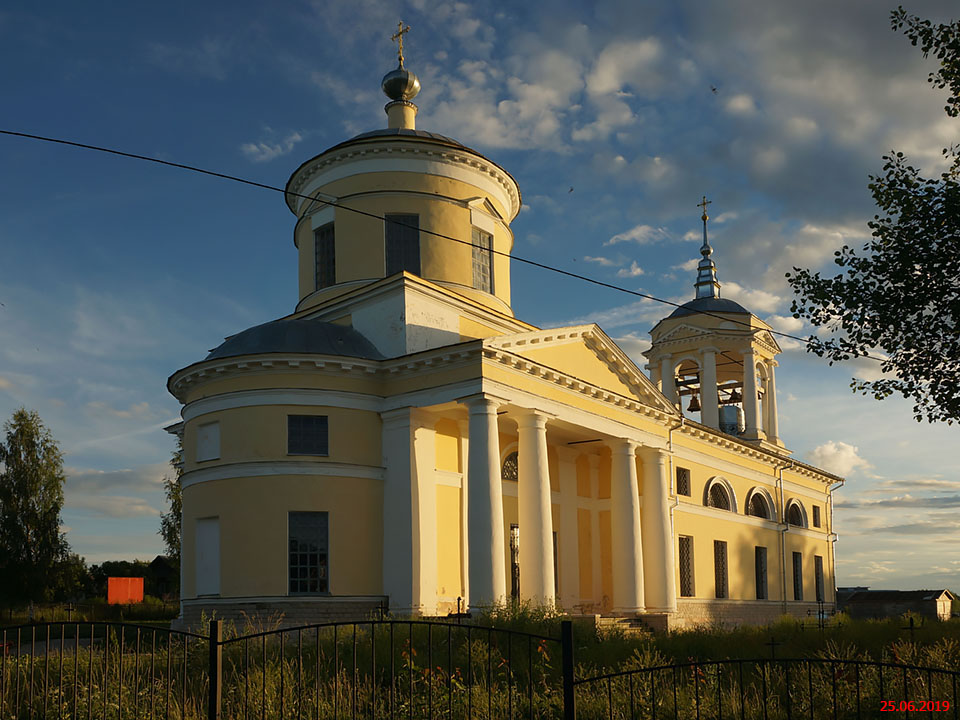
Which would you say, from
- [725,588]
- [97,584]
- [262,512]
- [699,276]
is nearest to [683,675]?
[262,512]

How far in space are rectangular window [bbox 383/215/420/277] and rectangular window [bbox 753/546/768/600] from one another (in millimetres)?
17114

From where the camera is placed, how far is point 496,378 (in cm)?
2050

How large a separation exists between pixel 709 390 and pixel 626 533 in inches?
453

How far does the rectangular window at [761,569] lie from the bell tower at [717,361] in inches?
156

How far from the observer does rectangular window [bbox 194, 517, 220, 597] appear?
2067 cm

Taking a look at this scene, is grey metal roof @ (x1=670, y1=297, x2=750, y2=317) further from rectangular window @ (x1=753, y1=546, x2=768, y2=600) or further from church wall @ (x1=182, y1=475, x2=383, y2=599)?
church wall @ (x1=182, y1=475, x2=383, y2=599)

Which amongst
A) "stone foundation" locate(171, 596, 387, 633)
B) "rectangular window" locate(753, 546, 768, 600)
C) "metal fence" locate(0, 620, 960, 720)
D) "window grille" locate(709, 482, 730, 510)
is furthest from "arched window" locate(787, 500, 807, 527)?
"metal fence" locate(0, 620, 960, 720)

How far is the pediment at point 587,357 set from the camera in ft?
71.5

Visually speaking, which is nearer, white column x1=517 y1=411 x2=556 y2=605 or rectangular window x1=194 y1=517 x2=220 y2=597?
rectangular window x1=194 y1=517 x2=220 y2=597

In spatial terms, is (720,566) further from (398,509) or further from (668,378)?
(398,509)

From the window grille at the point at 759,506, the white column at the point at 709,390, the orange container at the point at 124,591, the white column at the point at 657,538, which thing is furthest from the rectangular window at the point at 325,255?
the orange container at the point at 124,591

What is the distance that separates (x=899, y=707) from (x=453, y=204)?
60.8 feet

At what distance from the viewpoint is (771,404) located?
37.7 metres

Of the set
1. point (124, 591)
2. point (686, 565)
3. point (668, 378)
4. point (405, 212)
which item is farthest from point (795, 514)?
point (124, 591)
